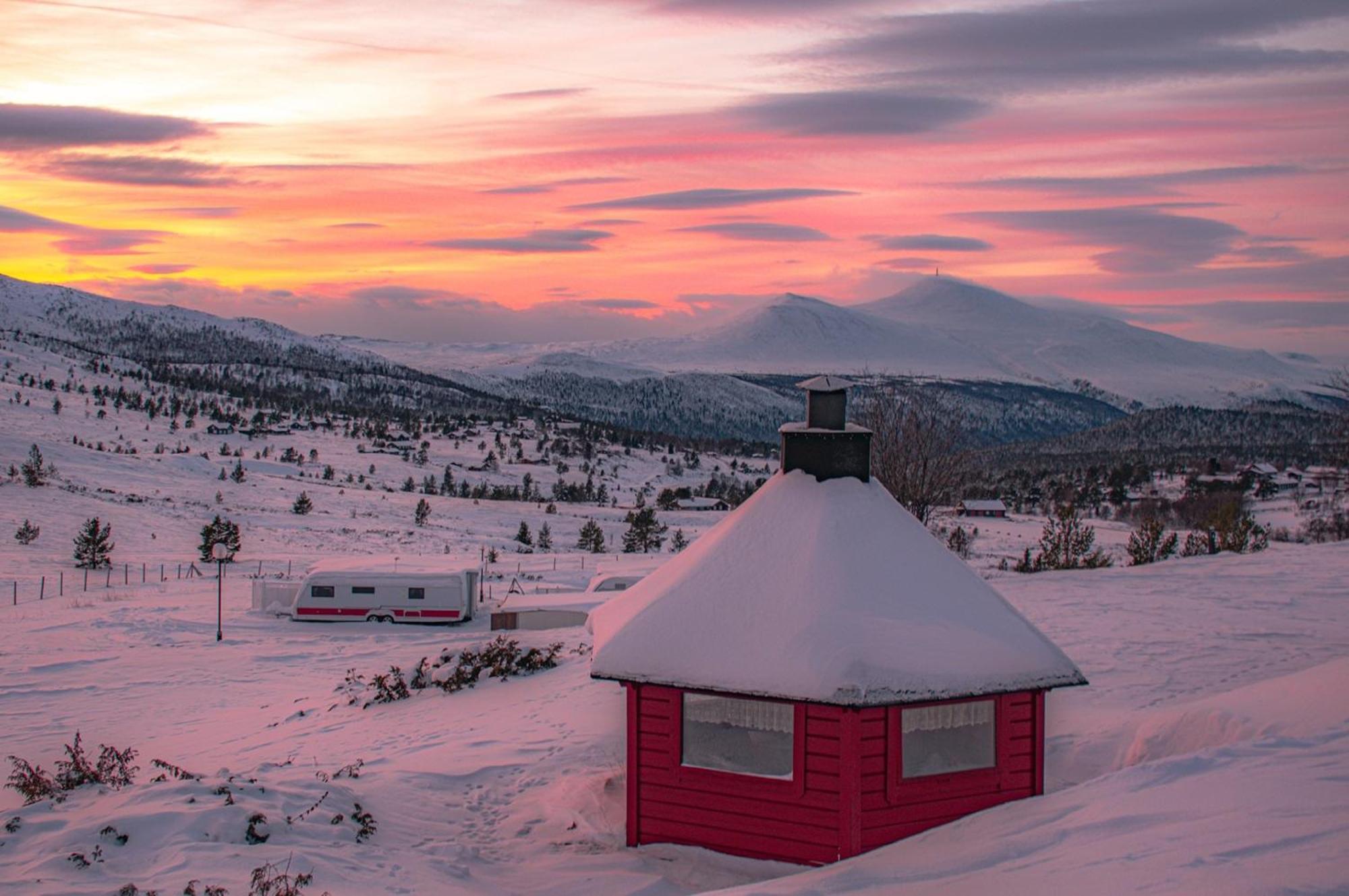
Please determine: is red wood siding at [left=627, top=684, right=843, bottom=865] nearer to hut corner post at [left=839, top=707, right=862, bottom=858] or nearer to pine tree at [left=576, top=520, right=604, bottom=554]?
hut corner post at [left=839, top=707, right=862, bottom=858]

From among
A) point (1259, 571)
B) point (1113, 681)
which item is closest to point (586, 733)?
point (1113, 681)

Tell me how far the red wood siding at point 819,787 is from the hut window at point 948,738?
0.10m

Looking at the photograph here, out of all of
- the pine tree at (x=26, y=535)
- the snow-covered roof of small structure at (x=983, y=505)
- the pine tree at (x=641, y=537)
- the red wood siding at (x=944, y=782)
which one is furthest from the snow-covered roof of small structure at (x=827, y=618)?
the snow-covered roof of small structure at (x=983, y=505)

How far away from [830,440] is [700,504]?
275ft

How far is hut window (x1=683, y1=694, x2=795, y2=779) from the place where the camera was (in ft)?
35.9

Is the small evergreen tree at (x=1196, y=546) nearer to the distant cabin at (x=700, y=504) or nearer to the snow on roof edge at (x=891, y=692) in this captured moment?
the snow on roof edge at (x=891, y=692)

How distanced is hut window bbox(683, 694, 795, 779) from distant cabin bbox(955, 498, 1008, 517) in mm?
91973

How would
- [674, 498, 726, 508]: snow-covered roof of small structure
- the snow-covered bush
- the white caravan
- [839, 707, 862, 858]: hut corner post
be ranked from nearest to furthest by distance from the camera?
[839, 707, 862, 858]: hut corner post
the snow-covered bush
the white caravan
[674, 498, 726, 508]: snow-covered roof of small structure

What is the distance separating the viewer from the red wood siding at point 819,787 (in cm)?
1046

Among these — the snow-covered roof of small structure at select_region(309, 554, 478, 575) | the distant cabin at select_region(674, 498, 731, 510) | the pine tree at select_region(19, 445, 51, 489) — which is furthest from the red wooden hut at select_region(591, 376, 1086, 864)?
the distant cabin at select_region(674, 498, 731, 510)

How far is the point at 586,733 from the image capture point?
1650 centimetres

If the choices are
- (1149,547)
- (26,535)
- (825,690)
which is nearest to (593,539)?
(26,535)

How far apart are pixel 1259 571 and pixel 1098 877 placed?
92.4 feet

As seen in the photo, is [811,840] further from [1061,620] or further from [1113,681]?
[1061,620]
